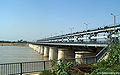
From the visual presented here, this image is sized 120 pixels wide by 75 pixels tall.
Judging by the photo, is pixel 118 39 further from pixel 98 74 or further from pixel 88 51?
pixel 88 51

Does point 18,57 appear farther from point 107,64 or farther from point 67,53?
point 107,64

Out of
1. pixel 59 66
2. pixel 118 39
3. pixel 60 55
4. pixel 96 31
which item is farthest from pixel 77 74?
pixel 60 55

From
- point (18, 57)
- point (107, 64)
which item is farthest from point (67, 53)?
point (107, 64)

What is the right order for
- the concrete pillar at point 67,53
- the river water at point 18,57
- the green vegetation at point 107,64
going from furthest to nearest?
the concrete pillar at point 67,53 < the river water at point 18,57 < the green vegetation at point 107,64

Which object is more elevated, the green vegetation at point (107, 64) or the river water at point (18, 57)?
the green vegetation at point (107, 64)

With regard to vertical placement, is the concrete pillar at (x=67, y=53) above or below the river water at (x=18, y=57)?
above

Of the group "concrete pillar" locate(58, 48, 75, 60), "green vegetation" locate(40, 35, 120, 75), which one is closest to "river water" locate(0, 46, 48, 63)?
"concrete pillar" locate(58, 48, 75, 60)

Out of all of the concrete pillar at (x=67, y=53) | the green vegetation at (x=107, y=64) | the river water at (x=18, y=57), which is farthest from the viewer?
the concrete pillar at (x=67, y=53)

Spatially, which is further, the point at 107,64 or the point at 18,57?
the point at 18,57

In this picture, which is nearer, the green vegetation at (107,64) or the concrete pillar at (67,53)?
the green vegetation at (107,64)

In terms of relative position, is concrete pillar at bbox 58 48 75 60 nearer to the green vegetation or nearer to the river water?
the river water

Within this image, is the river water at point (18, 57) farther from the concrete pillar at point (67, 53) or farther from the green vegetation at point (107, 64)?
the green vegetation at point (107, 64)

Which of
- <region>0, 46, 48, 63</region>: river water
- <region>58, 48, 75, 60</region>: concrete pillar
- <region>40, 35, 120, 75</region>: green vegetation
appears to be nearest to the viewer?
<region>40, 35, 120, 75</region>: green vegetation

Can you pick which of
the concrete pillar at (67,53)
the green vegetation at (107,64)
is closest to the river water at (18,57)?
the concrete pillar at (67,53)
